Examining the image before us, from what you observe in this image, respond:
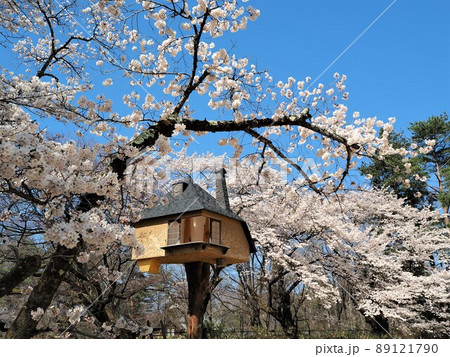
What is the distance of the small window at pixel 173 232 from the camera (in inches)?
277

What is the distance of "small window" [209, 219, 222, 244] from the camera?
6.98 m

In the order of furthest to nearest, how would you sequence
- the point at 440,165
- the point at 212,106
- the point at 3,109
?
the point at 440,165
the point at 212,106
the point at 3,109

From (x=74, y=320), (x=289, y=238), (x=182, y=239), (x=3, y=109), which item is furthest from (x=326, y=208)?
(x=3, y=109)

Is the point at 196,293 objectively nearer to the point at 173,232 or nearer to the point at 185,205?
the point at 173,232

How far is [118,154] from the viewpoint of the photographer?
3.48 meters

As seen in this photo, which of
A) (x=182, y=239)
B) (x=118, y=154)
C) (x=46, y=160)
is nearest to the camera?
(x=46, y=160)

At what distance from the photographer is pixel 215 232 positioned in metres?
7.11

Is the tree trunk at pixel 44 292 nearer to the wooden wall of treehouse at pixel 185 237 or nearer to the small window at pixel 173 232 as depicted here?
the wooden wall of treehouse at pixel 185 237

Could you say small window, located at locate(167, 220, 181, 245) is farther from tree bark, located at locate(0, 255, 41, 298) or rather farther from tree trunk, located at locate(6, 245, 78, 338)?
tree bark, located at locate(0, 255, 41, 298)

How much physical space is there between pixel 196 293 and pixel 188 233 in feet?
4.59

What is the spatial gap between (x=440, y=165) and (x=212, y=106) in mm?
17546

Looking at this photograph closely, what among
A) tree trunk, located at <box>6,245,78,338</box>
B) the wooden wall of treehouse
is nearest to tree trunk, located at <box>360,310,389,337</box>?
the wooden wall of treehouse

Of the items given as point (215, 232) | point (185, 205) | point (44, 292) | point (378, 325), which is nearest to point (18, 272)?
point (44, 292)
